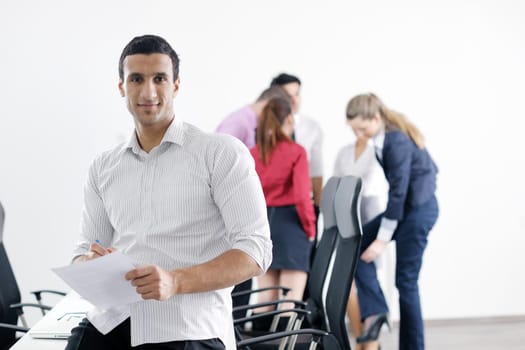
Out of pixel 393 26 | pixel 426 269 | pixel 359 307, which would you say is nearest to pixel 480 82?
pixel 393 26

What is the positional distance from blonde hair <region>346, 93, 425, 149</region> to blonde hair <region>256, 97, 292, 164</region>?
404 millimetres

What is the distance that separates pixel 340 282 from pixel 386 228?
1.61 meters

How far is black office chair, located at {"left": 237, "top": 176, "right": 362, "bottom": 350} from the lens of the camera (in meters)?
2.51

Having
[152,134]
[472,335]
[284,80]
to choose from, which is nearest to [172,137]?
[152,134]

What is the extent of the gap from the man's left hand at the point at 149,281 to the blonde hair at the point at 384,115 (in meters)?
2.81

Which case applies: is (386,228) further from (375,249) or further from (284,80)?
(284,80)

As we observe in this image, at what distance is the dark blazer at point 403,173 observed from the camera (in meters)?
4.14

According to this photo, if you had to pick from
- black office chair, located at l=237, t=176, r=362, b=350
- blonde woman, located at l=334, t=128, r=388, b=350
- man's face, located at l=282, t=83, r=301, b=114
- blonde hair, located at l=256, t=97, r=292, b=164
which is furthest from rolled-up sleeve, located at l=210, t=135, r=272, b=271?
man's face, located at l=282, t=83, r=301, b=114

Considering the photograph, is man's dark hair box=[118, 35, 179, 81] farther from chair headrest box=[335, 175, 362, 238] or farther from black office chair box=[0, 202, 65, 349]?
black office chair box=[0, 202, 65, 349]

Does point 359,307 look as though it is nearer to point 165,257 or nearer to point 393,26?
point 393,26


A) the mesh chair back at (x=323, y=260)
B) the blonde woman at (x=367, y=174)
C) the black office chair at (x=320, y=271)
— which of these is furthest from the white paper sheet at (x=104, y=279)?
the blonde woman at (x=367, y=174)

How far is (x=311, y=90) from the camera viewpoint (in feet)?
18.1

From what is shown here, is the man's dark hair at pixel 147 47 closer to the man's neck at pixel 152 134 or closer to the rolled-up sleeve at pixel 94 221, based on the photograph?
the man's neck at pixel 152 134

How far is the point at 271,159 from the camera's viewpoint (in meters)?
4.22
